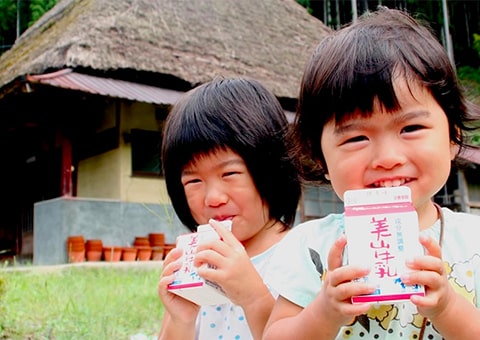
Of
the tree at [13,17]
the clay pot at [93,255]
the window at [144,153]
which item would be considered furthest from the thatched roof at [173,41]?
the tree at [13,17]

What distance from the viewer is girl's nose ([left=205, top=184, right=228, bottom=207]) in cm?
147

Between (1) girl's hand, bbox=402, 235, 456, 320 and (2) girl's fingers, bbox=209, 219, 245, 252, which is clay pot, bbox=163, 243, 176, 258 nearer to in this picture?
(2) girl's fingers, bbox=209, 219, 245, 252

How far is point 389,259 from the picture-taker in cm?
90

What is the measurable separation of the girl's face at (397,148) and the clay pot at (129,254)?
655 centimetres

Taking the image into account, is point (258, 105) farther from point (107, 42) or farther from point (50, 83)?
point (107, 42)

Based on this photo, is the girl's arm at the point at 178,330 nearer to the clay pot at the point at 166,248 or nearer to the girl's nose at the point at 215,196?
the girl's nose at the point at 215,196

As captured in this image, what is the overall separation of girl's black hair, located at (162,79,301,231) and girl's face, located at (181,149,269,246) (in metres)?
0.02

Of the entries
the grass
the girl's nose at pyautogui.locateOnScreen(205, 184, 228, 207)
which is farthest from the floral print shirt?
the grass

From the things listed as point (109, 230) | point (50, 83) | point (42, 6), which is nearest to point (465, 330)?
point (50, 83)

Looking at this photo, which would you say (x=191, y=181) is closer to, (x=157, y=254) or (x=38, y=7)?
(x=157, y=254)

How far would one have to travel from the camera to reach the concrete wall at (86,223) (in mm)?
7242

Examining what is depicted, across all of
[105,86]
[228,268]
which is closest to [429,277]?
[228,268]

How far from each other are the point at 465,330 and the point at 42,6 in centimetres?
2043

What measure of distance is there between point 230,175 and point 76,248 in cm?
595
